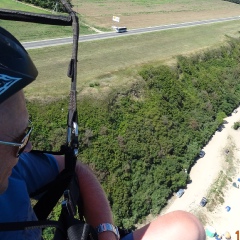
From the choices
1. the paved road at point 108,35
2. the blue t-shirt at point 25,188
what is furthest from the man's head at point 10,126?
the paved road at point 108,35

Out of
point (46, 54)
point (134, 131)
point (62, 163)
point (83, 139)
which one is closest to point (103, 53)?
point (46, 54)

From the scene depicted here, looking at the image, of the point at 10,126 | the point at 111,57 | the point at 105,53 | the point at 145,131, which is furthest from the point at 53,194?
the point at 105,53

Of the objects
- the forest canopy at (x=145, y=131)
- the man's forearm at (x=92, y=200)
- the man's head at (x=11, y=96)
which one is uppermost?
the man's head at (x=11, y=96)

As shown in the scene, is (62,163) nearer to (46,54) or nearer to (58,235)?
(58,235)

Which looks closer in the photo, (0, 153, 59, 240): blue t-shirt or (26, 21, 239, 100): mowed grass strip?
(0, 153, 59, 240): blue t-shirt

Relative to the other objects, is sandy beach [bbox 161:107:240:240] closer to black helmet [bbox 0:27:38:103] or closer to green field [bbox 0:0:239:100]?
green field [bbox 0:0:239:100]

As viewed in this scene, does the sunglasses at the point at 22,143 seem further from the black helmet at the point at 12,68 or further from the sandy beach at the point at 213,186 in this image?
the sandy beach at the point at 213,186

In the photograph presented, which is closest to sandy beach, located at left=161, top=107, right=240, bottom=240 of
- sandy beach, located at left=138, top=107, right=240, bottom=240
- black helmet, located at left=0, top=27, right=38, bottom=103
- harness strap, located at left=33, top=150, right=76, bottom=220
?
sandy beach, located at left=138, top=107, right=240, bottom=240
